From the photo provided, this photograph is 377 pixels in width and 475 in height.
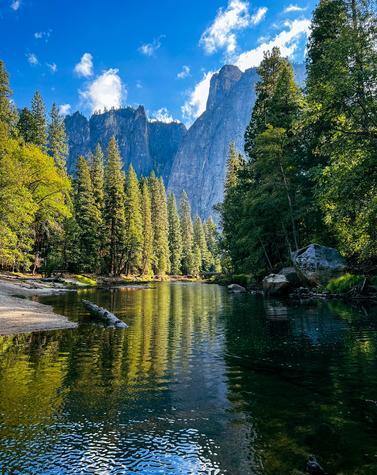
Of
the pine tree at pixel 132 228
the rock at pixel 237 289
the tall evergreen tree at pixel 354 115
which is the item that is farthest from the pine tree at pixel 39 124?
the tall evergreen tree at pixel 354 115

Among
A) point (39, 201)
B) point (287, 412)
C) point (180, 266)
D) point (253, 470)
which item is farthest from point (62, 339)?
point (180, 266)

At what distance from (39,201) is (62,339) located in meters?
29.8

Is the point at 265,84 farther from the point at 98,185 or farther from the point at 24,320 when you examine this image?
the point at 24,320

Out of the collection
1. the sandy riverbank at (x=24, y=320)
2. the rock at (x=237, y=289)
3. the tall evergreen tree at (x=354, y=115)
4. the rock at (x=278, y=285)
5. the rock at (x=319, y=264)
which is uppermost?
the tall evergreen tree at (x=354, y=115)

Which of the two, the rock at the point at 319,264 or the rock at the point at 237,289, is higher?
the rock at the point at 319,264

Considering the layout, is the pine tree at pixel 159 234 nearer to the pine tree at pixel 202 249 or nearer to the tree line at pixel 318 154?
the pine tree at pixel 202 249

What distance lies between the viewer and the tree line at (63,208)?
28.0 m

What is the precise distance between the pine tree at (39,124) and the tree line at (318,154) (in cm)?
2706

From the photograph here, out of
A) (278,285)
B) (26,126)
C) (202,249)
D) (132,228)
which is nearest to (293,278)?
(278,285)

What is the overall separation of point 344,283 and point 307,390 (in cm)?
1874

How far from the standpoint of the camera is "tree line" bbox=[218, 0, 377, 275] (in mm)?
14461

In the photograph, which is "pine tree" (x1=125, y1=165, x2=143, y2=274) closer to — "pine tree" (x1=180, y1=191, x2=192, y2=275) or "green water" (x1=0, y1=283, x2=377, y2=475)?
"pine tree" (x1=180, y1=191, x2=192, y2=275)

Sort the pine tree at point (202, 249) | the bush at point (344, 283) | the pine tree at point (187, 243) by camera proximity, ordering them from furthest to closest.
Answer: the pine tree at point (202, 249), the pine tree at point (187, 243), the bush at point (344, 283)

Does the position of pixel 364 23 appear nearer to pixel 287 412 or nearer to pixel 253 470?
pixel 287 412
